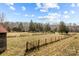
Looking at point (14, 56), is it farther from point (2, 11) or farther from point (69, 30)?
point (69, 30)

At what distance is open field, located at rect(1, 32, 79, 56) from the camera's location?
2.39 metres

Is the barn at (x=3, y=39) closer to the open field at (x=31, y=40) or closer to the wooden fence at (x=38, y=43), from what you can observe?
the open field at (x=31, y=40)

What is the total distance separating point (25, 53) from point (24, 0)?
26.9 inches

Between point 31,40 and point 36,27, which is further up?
point 36,27

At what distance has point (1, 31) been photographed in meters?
2.38

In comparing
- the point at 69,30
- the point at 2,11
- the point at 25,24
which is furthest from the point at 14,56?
the point at 69,30

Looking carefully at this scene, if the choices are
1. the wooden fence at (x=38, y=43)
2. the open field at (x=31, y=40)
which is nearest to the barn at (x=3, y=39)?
the open field at (x=31, y=40)

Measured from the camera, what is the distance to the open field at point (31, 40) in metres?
2.39

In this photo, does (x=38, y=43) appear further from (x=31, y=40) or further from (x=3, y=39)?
(x=3, y=39)

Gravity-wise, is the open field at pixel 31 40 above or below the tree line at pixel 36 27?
below

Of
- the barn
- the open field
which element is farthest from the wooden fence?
the barn

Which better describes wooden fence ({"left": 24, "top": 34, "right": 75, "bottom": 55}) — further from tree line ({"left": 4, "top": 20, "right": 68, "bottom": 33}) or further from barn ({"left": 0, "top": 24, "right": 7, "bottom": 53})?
barn ({"left": 0, "top": 24, "right": 7, "bottom": 53})

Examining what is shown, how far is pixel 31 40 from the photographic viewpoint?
2.42m

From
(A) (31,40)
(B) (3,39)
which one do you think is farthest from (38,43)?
(B) (3,39)
